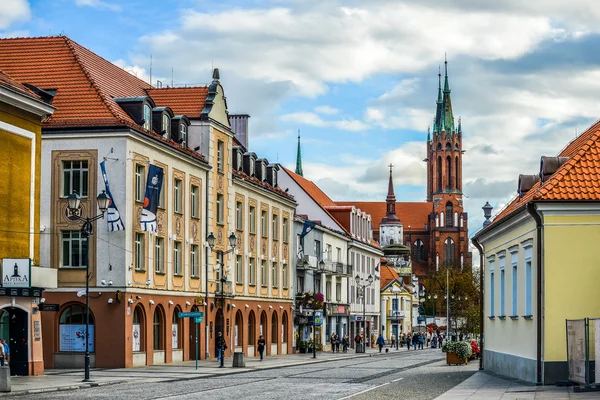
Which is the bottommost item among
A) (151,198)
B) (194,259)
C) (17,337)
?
(17,337)

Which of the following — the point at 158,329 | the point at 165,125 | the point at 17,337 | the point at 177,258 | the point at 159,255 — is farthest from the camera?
the point at 177,258

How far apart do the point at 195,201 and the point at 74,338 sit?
41.8ft

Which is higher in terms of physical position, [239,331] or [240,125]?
[240,125]

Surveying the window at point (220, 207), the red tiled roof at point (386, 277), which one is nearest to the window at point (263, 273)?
the window at point (220, 207)

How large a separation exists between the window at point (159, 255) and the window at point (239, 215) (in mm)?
12747

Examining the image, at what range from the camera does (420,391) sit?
1188 inches

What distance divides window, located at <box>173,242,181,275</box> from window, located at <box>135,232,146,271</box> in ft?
14.9

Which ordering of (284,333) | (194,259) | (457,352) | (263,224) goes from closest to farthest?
1. (457,352)
2. (194,259)
3. (263,224)
4. (284,333)

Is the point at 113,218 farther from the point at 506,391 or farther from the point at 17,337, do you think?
the point at 506,391

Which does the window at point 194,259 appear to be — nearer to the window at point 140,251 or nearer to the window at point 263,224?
the window at point 140,251

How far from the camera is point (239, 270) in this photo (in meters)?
65.7

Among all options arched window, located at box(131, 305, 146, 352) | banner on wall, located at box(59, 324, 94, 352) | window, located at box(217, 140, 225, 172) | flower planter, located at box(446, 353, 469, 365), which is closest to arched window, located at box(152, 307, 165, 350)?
arched window, located at box(131, 305, 146, 352)

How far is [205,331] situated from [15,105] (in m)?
24.1

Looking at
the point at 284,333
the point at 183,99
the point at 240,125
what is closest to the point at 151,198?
the point at 183,99
